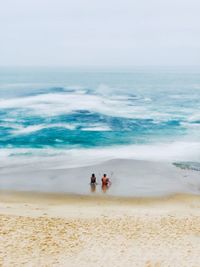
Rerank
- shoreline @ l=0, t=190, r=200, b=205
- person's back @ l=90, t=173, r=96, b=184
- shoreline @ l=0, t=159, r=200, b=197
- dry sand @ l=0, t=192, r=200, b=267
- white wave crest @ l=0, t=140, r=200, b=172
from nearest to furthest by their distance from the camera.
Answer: dry sand @ l=0, t=192, r=200, b=267 < shoreline @ l=0, t=190, r=200, b=205 < shoreline @ l=0, t=159, r=200, b=197 < person's back @ l=90, t=173, r=96, b=184 < white wave crest @ l=0, t=140, r=200, b=172

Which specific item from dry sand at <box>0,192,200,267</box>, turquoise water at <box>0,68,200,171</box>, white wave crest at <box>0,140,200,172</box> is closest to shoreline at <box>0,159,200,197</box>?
white wave crest at <box>0,140,200,172</box>

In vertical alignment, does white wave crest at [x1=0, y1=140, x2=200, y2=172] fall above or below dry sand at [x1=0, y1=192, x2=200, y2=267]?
above

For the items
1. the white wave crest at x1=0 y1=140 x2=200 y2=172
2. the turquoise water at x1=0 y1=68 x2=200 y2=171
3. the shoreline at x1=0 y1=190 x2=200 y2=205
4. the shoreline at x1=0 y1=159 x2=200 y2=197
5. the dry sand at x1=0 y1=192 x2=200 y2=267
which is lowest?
the dry sand at x1=0 y1=192 x2=200 y2=267

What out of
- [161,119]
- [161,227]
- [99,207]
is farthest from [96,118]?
[161,227]

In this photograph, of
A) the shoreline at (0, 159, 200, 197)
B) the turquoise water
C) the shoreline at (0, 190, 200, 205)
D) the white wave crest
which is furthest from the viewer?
the turquoise water

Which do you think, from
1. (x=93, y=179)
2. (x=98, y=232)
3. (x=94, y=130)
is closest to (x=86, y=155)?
(x=93, y=179)

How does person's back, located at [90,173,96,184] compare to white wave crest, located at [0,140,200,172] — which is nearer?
person's back, located at [90,173,96,184]

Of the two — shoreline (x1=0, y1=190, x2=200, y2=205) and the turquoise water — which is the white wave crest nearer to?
the turquoise water

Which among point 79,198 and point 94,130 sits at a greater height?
point 94,130

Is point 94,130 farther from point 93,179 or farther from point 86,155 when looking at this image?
point 93,179
